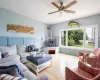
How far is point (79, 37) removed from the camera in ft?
16.6

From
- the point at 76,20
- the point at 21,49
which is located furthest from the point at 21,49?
the point at 76,20

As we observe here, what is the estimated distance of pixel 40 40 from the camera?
18.9 feet

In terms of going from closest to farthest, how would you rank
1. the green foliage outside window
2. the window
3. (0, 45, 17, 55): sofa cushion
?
(0, 45, 17, 55): sofa cushion, the window, the green foliage outside window

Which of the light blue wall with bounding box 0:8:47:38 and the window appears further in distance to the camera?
the window

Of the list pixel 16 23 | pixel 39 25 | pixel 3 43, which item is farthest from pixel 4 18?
pixel 39 25

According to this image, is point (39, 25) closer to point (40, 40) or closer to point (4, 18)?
point (40, 40)

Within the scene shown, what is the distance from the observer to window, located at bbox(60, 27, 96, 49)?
176 inches

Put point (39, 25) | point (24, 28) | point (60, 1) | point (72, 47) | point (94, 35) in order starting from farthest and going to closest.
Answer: point (39, 25), point (72, 47), point (24, 28), point (94, 35), point (60, 1)

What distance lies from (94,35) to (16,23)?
179 inches

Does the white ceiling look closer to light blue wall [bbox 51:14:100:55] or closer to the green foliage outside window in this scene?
light blue wall [bbox 51:14:100:55]

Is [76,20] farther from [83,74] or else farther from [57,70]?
[83,74]

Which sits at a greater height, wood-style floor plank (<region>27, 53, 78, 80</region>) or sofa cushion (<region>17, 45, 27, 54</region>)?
sofa cushion (<region>17, 45, 27, 54</region>)

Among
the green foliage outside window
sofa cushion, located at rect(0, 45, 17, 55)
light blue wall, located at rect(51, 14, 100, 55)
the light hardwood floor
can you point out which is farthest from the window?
sofa cushion, located at rect(0, 45, 17, 55)

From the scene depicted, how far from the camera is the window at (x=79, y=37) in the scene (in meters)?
4.47
